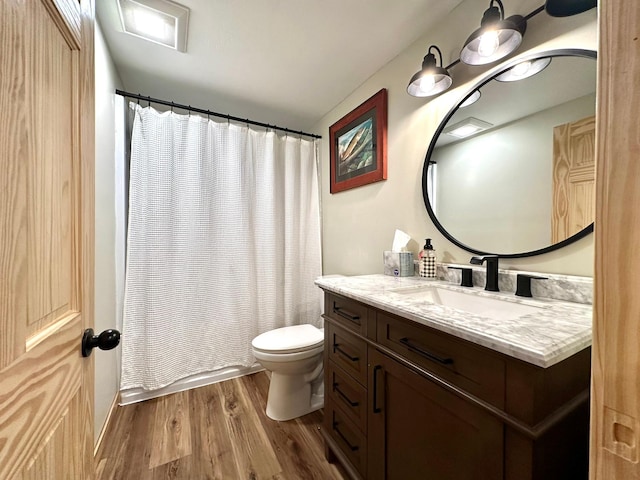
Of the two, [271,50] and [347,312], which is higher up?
[271,50]

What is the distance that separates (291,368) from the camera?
1569mm

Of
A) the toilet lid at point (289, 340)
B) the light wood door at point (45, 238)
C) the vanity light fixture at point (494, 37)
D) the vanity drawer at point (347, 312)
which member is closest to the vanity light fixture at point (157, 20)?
the light wood door at point (45, 238)

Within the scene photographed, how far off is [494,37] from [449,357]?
1219mm

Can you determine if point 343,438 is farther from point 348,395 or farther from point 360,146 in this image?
point 360,146

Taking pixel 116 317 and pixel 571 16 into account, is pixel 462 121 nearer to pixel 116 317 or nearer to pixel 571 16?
pixel 571 16

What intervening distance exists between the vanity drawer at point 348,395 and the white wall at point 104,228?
3.96 feet

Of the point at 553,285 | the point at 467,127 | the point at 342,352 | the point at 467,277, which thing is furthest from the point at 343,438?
the point at 467,127

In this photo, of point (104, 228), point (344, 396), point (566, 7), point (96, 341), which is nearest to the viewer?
point (96, 341)

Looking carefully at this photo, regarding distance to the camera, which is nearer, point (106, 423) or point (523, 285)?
point (523, 285)

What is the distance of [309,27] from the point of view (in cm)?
138

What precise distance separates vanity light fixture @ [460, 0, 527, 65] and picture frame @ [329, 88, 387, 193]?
64cm

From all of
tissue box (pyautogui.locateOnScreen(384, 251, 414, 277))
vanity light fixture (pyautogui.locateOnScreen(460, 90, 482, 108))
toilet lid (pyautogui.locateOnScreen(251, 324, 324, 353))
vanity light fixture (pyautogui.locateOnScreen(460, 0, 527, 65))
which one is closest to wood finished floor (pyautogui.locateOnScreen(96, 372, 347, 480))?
toilet lid (pyautogui.locateOnScreen(251, 324, 324, 353))

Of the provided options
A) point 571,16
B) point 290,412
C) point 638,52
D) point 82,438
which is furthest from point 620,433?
point 290,412

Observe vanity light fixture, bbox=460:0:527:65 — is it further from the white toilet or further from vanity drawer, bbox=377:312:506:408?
the white toilet
